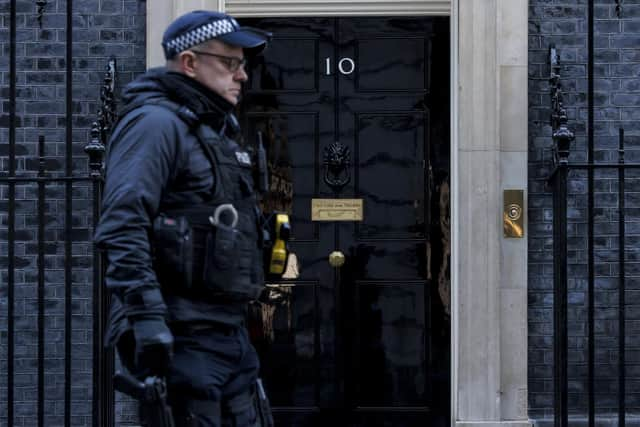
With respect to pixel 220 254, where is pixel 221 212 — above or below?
above

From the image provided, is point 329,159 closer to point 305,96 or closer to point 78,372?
point 305,96

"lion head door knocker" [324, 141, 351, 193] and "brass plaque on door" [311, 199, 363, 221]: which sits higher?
"lion head door knocker" [324, 141, 351, 193]

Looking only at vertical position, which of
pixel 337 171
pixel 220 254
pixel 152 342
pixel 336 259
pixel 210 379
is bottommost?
pixel 210 379

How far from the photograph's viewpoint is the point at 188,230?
4273 mm

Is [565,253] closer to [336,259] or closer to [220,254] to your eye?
[336,259]

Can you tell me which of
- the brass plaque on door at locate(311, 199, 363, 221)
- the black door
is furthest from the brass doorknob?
the brass plaque on door at locate(311, 199, 363, 221)

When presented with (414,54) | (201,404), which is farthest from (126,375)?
(414,54)

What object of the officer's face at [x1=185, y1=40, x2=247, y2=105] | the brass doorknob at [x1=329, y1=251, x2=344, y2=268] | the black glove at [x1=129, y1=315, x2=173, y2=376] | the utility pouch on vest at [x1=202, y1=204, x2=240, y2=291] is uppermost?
the officer's face at [x1=185, y1=40, x2=247, y2=105]

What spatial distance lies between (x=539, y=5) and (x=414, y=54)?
78cm

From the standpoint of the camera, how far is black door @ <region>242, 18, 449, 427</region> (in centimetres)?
804

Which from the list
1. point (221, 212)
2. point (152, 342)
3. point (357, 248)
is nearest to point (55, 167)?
point (357, 248)

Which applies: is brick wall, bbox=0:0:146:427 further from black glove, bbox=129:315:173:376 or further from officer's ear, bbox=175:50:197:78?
black glove, bbox=129:315:173:376

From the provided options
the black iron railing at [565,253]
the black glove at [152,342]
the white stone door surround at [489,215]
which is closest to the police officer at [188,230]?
the black glove at [152,342]

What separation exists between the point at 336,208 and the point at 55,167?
1616mm
